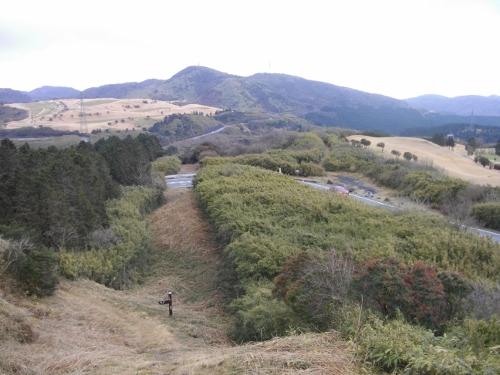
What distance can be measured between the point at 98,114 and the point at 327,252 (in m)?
98.9

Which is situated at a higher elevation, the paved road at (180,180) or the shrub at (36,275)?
the shrub at (36,275)

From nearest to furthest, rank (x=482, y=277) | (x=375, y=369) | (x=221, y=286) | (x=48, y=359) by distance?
(x=375, y=369)
(x=48, y=359)
(x=482, y=277)
(x=221, y=286)

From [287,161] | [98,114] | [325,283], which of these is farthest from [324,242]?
→ [98,114]

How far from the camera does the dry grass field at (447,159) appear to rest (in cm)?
3378

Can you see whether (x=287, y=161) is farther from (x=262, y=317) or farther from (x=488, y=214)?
(x=262, y=317)

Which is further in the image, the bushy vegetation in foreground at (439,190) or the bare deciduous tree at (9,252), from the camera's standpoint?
the bushy vegetation in foreground at (439,190)

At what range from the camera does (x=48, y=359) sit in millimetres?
5539

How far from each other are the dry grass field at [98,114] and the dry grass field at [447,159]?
5567 centimetres

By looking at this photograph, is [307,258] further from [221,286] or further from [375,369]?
[221,286]

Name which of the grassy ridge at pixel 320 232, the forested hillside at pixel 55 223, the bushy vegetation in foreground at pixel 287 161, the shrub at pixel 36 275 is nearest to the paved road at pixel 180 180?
the bushy vegetation in foreground at pixel 287 161

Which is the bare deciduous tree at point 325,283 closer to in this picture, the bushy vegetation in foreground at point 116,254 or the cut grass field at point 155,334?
the cut grass field at point 155,334

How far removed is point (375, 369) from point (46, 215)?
1197cm

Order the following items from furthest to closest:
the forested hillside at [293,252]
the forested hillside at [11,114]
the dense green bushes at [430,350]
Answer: the forested hillside at [11,114], the forested hillside at [293,252], the dense green bushes at [430,350]

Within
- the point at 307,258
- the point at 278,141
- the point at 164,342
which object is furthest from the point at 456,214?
the point at 278,141
